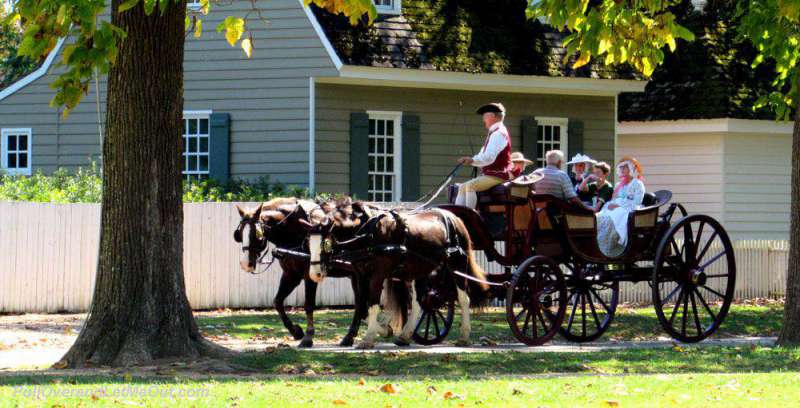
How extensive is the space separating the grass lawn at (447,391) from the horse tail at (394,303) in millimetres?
4076

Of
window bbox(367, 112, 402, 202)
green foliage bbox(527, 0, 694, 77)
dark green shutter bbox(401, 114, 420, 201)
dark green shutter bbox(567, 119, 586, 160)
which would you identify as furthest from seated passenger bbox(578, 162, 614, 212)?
dark green shutter bbox(567, 119, 586, 160)

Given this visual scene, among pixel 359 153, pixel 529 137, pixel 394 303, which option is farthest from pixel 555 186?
pixel 529 137

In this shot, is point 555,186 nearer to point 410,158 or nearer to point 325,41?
point 325,41

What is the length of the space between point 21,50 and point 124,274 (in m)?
3.09

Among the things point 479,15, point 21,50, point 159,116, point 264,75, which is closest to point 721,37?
point 479,15

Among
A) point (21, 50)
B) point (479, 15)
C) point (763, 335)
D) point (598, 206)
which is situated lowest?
point (763, 335)

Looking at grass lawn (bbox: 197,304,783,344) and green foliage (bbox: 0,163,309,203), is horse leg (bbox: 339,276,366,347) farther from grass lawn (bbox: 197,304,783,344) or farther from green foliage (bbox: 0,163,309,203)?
green foliage (bbox: 0,163,309,203)

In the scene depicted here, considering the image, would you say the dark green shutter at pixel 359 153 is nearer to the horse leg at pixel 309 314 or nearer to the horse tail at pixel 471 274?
the horse tail at pixel 471 274

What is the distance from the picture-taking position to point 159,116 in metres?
14.2

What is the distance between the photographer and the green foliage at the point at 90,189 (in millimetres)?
23438

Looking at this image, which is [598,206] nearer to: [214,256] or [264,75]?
[214,256]

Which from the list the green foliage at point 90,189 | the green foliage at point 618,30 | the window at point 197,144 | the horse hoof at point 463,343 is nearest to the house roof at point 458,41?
the green foliage at point 90,189

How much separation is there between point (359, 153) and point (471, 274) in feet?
33.8

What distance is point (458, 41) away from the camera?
2731 centimetres
